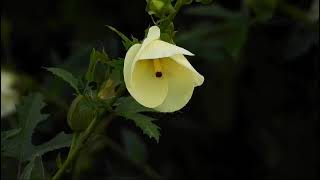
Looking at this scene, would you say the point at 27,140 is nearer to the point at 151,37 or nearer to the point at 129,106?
the point at 129,106

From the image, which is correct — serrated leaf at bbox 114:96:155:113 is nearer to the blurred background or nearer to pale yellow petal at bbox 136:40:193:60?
pale yellow petal at bbox 136:40:193:60

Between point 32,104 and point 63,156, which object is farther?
point 63,156

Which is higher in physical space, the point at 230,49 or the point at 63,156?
Result: the point at 230,49

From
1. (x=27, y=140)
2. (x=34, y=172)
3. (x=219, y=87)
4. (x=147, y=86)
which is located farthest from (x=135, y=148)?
(x=147, y=86)

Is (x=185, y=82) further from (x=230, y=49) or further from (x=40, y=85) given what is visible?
(x=40, y=85)

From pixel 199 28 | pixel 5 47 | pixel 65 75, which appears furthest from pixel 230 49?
pixel 5 47

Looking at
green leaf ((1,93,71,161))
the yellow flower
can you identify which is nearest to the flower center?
the yellow flower
